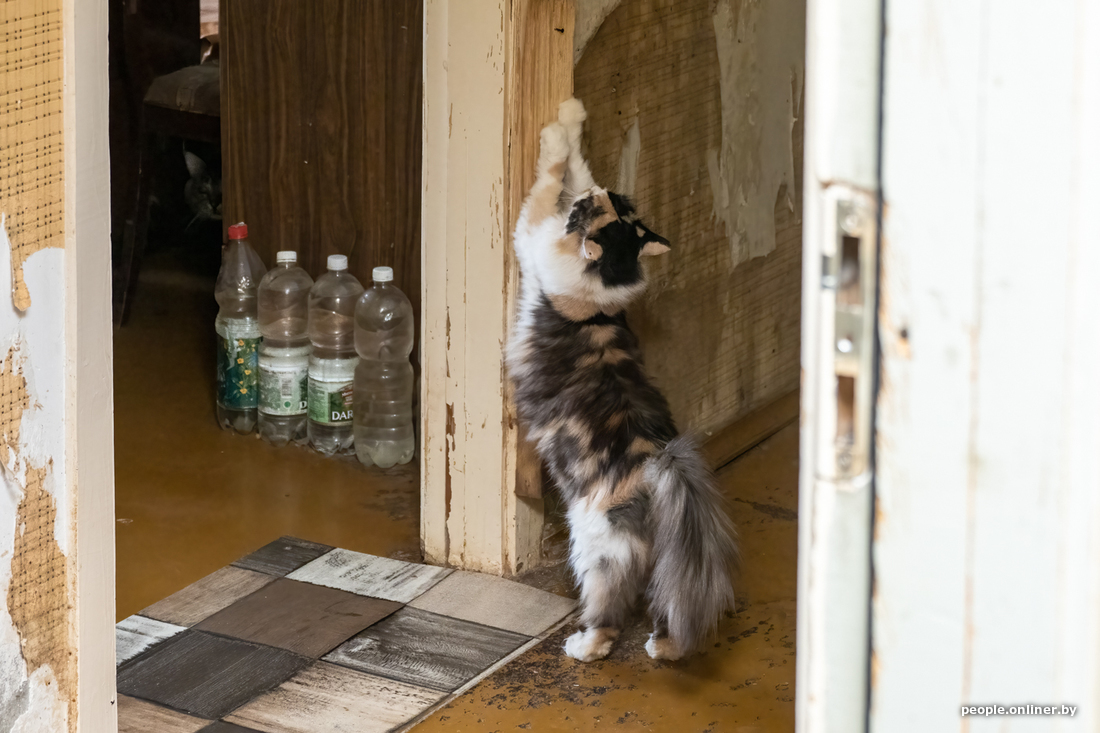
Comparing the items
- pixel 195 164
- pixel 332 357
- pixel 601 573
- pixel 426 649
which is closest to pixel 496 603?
pixel 426 649

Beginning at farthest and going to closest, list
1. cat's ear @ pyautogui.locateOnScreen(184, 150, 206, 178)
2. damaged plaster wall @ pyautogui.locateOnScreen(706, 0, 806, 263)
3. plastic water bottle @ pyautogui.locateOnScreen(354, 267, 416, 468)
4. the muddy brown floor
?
1. cat's ear @ pyautogui.locateOnScreen(184, 150, 206, 178)
2. plastic water bottle @ pyautogui.locateOnScreen(354, 267, 416, 468)
3. damaged plaster wall @ pyautogui.locateOnScreen(706, 0, 806, 263)
4. the muddy brown floor

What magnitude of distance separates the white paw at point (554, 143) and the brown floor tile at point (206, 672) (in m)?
1.01

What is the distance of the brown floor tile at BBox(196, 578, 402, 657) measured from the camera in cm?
225

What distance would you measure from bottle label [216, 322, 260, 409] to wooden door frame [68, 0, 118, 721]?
5.49 ft

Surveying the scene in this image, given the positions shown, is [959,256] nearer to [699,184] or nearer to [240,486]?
[699,184]

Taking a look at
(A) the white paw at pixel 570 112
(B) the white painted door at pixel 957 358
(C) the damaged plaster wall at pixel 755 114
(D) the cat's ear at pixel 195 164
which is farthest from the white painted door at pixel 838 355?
(D) the cat's ear at pixel 195 164

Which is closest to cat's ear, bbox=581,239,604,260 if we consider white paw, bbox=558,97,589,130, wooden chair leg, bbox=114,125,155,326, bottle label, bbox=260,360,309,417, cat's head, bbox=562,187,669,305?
cat's head, bbox=562,187,669,305

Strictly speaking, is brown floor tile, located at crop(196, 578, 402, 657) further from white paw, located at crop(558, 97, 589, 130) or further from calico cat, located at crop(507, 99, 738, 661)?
white paw, located at crop(558, 97, 589, 130)

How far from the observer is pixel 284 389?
320 cm

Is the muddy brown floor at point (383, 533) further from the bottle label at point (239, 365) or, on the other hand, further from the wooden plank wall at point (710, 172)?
the wooden plank wall at point (710, 172)

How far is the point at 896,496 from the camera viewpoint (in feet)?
2.36

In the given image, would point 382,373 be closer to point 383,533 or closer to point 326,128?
point 383,533

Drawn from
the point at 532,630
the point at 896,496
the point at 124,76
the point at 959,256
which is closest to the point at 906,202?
the point at 959,256

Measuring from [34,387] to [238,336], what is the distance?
180 centimetres
